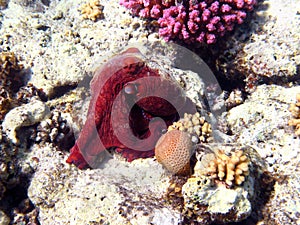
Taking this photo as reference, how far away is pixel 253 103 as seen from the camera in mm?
3887

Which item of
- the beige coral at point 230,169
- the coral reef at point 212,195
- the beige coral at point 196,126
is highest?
the beige coral at point 196,126

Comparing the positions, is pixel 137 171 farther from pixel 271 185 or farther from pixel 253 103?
pixel 253 103

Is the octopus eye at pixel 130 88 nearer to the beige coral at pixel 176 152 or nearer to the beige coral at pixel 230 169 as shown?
the beige coral at pixel 176 152

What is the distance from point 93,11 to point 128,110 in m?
2.20

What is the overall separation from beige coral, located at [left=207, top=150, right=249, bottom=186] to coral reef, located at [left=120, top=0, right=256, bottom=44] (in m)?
1.99

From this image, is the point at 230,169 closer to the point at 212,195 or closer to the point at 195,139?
the point at 212,195

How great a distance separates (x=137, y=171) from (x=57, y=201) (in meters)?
1.04

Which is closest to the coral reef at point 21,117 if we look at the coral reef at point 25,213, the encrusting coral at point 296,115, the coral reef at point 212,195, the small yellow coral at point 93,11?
the coral reef at point 25,213

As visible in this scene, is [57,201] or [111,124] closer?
[57,201]

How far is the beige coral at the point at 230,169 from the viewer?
9.18ft

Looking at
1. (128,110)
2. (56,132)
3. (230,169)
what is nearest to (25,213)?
(56,132)

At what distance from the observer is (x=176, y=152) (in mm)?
2955

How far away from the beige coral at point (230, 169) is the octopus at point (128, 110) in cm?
88

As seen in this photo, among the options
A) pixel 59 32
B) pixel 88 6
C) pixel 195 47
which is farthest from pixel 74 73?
pixel 195 47
